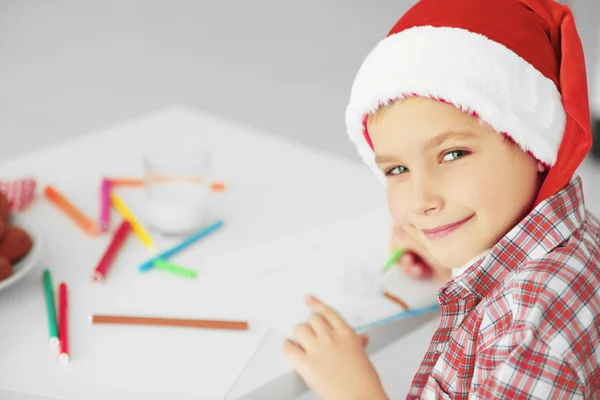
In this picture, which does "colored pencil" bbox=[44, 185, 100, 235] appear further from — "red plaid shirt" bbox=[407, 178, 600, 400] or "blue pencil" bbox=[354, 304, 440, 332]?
"red plaid shirt" bbox=[407, 178, 600, 400]

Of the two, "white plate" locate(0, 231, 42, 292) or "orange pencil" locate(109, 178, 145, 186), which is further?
"orange pencil" locate(109, 178, 145, 186)

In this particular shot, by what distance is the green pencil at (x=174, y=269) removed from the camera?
104cm

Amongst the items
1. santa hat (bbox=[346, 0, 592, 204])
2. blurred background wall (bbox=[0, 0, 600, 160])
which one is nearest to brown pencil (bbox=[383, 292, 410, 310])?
santa hat (bbox=[346, 0, 592, 204])

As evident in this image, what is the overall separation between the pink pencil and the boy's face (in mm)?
444

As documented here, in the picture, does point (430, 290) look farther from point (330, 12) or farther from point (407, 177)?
point (330, 12)

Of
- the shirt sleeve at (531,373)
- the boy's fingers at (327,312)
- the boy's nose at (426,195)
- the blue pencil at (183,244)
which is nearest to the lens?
the shirt sleeve at (531,373)

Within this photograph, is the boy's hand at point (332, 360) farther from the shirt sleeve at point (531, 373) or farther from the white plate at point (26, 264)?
the white plate at point (26, 264)

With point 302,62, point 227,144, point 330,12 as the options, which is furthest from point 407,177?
point 330,12

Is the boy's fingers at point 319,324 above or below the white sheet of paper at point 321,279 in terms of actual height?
above

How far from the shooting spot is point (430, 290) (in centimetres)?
104

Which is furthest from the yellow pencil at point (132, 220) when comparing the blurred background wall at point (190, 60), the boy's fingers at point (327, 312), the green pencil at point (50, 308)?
the blurred background wall at point (190, 60)

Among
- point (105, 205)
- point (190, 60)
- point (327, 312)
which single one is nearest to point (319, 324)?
point (327, 312)

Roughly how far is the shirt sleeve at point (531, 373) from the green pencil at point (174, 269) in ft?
1.42

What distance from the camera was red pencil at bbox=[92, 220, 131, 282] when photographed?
3.34 ft
